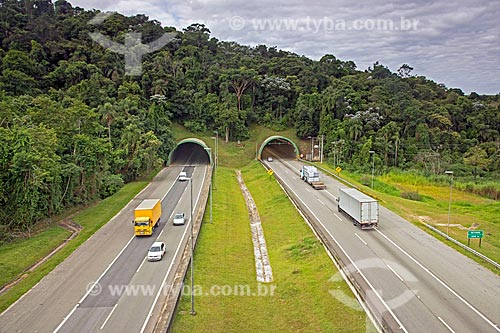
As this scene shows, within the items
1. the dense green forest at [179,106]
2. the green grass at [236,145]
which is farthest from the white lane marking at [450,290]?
the green grass at [236,145]

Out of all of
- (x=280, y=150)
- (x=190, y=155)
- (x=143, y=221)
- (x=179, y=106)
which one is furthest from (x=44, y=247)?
(x=280, y=150)

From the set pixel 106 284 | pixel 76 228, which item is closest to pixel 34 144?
pixel 76 228

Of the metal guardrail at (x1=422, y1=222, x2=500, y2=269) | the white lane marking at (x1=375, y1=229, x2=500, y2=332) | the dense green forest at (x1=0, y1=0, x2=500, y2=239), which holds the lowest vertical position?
the white lane marking at (x1=375, y1=229, x2=500, y2=332)

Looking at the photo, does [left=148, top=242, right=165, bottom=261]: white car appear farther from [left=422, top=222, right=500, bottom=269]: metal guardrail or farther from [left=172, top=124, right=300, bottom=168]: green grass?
[left=172, top=124, right=300, bottom=168]: green grass

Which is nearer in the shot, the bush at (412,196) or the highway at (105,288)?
the highway at (105,288)

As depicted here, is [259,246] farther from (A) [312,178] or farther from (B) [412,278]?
(A) [312,178]

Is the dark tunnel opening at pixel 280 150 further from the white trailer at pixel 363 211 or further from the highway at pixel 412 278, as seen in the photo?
the white trailer at pixel 363 211

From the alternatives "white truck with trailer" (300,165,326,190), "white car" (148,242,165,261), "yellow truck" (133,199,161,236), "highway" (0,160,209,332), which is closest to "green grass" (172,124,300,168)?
"white truck with trailer" (300,165,326,190)
